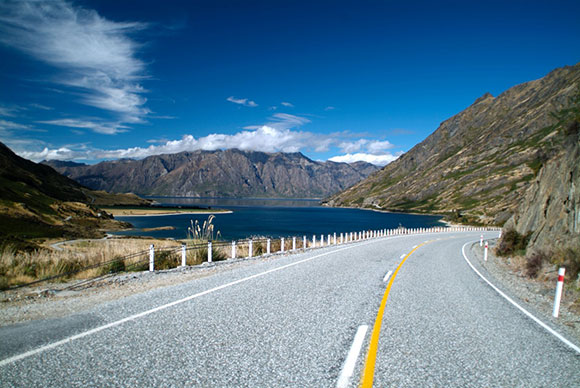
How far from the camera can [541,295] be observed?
36.9ft

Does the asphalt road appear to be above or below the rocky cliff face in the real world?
below

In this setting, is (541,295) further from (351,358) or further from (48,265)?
(48,265)

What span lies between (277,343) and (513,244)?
77.7 ft

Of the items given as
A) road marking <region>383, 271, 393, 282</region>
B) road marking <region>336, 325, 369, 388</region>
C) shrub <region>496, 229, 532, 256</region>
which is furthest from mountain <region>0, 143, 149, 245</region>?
shrub <region>496, 229, 532, 256</region>

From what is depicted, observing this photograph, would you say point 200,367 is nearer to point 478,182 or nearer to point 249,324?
point 249,324

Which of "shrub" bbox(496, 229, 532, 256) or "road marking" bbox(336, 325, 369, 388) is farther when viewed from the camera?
"shrub" bbox(496, 229, 532, 256)

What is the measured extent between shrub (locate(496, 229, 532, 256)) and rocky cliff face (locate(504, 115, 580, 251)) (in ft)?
1.31

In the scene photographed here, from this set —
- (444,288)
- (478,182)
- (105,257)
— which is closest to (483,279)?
(444,288)

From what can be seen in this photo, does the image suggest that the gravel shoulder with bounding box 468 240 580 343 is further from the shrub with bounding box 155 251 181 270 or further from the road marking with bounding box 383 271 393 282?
the shrub with bounding box 155 251 181 270

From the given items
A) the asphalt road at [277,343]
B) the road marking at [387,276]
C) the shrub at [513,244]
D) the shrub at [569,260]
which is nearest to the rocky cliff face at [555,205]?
the shrub at [513,244]

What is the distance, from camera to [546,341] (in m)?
6.36

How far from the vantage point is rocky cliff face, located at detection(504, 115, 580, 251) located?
16052mm

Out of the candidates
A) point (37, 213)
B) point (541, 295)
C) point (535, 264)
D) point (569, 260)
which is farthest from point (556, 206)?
point (37, 213)

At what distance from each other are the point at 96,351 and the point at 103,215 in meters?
92.8
